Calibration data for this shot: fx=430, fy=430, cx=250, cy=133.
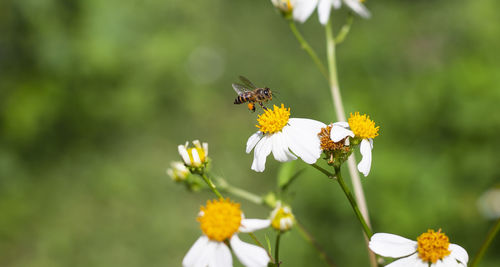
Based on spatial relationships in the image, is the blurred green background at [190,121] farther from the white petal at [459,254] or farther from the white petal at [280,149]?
the white petal at [280,149]

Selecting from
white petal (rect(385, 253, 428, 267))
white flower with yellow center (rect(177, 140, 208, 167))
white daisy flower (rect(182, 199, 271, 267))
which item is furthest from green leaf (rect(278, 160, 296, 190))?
white petal (rect(385, 253, 428, 267))

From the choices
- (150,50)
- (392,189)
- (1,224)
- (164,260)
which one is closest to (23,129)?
(1,224)

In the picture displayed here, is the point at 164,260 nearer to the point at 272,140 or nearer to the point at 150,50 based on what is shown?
the point at 150,50

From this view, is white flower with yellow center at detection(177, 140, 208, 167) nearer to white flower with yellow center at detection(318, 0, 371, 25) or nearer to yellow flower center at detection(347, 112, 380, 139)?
yellow flower center at detection(347, 112, 380, 139)

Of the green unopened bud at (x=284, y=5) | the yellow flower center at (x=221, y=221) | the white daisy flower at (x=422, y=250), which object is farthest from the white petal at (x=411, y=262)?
the green unopened bud at (x=284, y=5)

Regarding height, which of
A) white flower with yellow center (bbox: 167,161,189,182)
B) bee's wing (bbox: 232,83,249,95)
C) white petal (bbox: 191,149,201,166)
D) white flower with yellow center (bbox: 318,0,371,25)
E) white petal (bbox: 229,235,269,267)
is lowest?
white petal (bbox: 229,235,269,267)

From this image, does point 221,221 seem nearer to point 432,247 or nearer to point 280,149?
point 280,149
